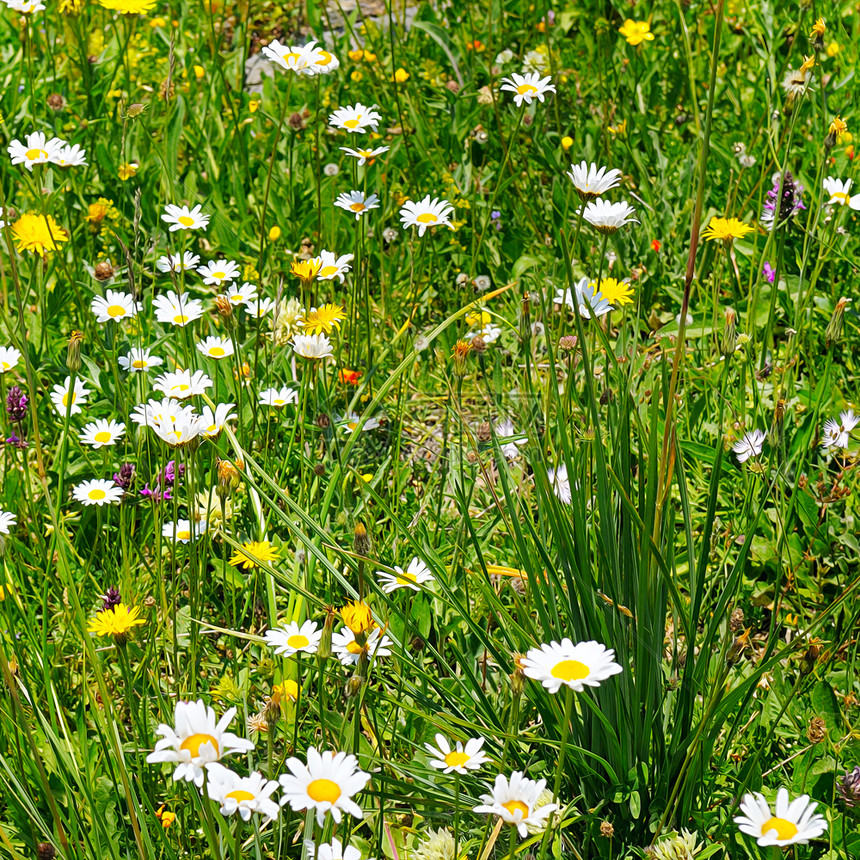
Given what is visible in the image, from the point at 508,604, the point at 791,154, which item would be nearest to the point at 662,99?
the point at 791,154

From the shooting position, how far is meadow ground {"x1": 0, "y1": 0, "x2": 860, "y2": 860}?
1.16 metres

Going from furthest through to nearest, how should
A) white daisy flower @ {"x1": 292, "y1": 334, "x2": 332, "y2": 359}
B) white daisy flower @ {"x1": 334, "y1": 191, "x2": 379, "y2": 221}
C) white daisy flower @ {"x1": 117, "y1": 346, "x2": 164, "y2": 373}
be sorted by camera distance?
white daisy flower @ {"x1": 334, "y1": 191, "x2": 379, "y2": 221}
white daisy flower @ {"x1": 117, "y1": 346, "x2": 164, "y2": 373}
white daisy flower @ {"x1": 292, "y1": 334, "x2": 332, "y2": 359}

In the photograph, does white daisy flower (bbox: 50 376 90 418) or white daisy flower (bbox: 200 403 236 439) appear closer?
white daisy flower (bbox: 200 403 236 439)

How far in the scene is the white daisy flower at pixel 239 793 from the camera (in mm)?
914

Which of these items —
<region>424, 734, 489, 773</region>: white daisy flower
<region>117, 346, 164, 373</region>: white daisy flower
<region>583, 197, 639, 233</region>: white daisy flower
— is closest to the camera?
<region>424, 734, 489, 773</region>: white daisy flower

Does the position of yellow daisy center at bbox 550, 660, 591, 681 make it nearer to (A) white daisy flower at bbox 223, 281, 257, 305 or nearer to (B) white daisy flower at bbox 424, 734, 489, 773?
(B) white daisy flower at bbox 424, 734, 489, 773

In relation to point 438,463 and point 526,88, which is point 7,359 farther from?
point 526,88

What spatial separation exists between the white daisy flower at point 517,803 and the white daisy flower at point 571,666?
0.34ft

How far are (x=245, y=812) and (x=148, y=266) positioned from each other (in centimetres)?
191

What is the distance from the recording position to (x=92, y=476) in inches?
77.4

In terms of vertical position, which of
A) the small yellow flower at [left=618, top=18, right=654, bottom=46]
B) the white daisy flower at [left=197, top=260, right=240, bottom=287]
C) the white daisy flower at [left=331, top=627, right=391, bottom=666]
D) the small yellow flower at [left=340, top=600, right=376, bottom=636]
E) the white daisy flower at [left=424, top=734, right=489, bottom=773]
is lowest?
the white daisy flower at [left=424, top=734, right=489, bottom=773]

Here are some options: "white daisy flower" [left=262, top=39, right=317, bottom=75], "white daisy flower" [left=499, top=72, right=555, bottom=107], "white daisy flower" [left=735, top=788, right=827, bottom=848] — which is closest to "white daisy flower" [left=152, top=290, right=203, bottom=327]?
"white daisy flower" [left=262, top=39, right=317, bottom=75]

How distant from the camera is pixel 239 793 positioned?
946mm

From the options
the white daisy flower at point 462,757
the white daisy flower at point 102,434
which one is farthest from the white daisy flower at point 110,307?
the white daisy flower at point 462,757
